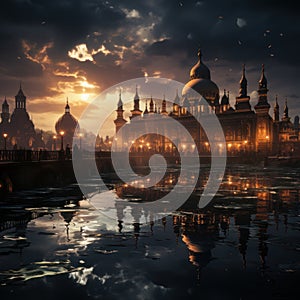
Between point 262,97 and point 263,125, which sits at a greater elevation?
point 262,97

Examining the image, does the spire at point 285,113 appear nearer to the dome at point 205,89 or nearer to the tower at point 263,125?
the dome at point 205,89

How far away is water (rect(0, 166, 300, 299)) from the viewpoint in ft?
20.8

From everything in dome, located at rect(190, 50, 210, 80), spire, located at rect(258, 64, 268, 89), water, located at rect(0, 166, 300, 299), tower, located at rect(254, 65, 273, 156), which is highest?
dome, located at rect(190, 50, 210, 80)

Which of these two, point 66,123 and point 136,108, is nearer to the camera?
point 136,108

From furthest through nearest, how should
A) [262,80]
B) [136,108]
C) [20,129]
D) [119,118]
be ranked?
1. [20,129]
2. [119,118]
3. [136,108]
4. [262,80]

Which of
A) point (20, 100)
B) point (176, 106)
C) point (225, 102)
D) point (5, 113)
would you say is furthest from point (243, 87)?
point (5, 113)

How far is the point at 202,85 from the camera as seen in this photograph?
99.2 metres

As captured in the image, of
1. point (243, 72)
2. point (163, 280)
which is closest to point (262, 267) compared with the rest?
point (163, 280)

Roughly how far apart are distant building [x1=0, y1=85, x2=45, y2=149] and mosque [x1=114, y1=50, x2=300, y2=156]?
41.2 meters

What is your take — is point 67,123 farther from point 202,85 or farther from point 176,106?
point 202,85

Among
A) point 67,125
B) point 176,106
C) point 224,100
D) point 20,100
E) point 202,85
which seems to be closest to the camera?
point 224,100

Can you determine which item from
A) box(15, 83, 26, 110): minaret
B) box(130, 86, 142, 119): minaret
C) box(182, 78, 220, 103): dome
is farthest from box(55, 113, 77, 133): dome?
box(182, 78, 220, 103): dome

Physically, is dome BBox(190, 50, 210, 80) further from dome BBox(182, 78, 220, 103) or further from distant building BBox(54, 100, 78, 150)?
distant building BBox(54, 100, 78, 150)

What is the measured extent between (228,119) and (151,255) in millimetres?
81799
